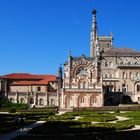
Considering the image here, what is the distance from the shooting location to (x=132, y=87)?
100 meters

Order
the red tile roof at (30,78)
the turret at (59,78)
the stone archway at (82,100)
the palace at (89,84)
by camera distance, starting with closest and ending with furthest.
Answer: the stone archway at (82,100) → the palace at (89,84) → the turret at (59,78) → the red tile roof at (30,78)

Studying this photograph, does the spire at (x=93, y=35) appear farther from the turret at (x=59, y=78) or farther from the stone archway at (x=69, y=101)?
the stone archway at (x=69, y=101)

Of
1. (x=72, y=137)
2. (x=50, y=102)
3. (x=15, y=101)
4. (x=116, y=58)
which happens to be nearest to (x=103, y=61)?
(x=116, y=58)

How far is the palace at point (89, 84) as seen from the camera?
9162cm

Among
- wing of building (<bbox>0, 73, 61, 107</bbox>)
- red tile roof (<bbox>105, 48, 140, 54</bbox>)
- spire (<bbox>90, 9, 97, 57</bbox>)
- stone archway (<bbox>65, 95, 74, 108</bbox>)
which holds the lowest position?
stone archway (<bbox>65, 95, 74, 108</bbox>)

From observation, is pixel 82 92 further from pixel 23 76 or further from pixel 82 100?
pixel 23 76

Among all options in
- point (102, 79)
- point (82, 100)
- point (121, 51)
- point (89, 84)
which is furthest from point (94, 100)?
point (121, 51)

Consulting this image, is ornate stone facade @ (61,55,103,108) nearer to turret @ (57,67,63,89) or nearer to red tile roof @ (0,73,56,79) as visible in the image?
turret @ (57,67,63,89)

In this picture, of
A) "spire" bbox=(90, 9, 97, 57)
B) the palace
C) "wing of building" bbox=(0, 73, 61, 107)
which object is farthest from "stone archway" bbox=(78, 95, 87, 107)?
"spire" bbox=(90, 9, 97, 57)

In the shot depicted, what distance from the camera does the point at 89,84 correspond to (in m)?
93.1

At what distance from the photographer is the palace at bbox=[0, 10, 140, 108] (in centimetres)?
9162

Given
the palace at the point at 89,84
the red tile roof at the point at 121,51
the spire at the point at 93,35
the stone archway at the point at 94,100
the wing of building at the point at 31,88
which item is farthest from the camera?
the spire at the point at 93,35

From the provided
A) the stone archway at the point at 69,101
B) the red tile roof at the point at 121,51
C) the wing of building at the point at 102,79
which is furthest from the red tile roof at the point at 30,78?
the stone archway at the point at 69,101

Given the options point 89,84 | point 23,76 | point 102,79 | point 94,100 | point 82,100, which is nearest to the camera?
point 94,100
